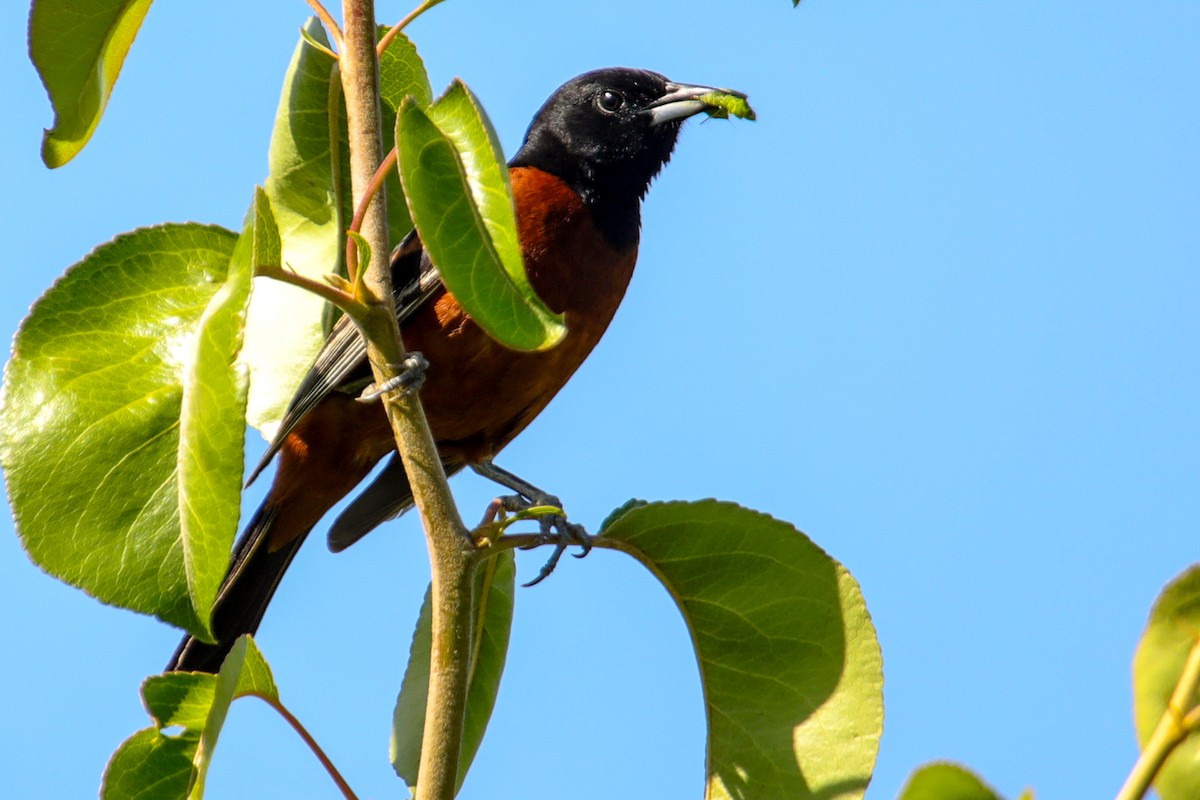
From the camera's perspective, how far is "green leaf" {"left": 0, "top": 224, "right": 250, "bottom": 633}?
161 cm

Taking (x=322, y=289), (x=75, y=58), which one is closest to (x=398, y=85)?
(x=75, y=58)

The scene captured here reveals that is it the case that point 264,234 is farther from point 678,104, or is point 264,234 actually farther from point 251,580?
point 678,104

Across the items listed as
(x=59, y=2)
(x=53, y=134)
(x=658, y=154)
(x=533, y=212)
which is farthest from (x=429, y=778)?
(x=658, y=154)

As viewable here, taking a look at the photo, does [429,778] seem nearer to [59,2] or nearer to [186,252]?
[186,252]

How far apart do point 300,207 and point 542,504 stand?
65cm

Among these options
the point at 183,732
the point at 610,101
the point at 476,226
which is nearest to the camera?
the point at 476,226

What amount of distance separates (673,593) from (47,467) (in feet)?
3.15

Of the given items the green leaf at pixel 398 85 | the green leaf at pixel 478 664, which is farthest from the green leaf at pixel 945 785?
the green leaf at pixel 398 85

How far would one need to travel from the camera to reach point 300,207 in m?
2.24

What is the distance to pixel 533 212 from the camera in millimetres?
3859

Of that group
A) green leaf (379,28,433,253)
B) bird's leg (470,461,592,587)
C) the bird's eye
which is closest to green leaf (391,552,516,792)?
bird's leg (470,461,592,587)

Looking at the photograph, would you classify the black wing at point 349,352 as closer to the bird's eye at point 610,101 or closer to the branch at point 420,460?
the bird's eye at point 610,101

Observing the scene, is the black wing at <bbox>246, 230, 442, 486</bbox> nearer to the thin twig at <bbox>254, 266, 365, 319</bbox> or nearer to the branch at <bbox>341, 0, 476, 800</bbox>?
the branch at <bbox>341, 0, 476, 800</bbox>

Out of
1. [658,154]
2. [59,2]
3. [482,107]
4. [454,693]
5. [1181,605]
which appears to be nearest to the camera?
[1181,605]
